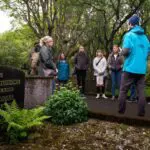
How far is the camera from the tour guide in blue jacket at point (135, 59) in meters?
9.21

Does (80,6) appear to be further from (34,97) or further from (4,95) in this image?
(4,95)

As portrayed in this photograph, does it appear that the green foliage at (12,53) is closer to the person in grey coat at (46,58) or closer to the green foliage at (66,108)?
the person in grey coat at (46,58)

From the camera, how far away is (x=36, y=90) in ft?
37.6

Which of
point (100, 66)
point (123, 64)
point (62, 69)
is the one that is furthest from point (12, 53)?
point (123, 64)

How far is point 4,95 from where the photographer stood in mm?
8414

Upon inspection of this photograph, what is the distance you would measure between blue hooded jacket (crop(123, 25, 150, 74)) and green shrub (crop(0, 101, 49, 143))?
8.19 ft

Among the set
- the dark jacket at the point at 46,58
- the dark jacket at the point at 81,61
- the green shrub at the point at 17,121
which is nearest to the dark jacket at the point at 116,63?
the dark jacket at the point at 81,61

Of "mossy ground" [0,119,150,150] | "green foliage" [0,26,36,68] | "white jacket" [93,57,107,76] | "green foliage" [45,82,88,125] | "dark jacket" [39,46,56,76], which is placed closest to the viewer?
"mossy ground" [0,119,150,150]

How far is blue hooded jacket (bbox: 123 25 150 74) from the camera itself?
9211mm

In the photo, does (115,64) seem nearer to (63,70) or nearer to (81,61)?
(81,61)

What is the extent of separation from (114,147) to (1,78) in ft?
8.98

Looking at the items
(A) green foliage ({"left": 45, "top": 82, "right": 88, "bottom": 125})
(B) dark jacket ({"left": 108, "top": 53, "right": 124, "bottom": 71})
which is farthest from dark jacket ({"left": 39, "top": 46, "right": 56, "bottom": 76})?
(B) dark jacket ({"left": 108, "top": 53, "right": 124, "bottom": 71})

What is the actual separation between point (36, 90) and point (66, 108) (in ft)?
8.31

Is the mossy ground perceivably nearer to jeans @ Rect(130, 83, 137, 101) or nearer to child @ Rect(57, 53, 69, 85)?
jeans @ Rect(130, 83, 137, 101)
